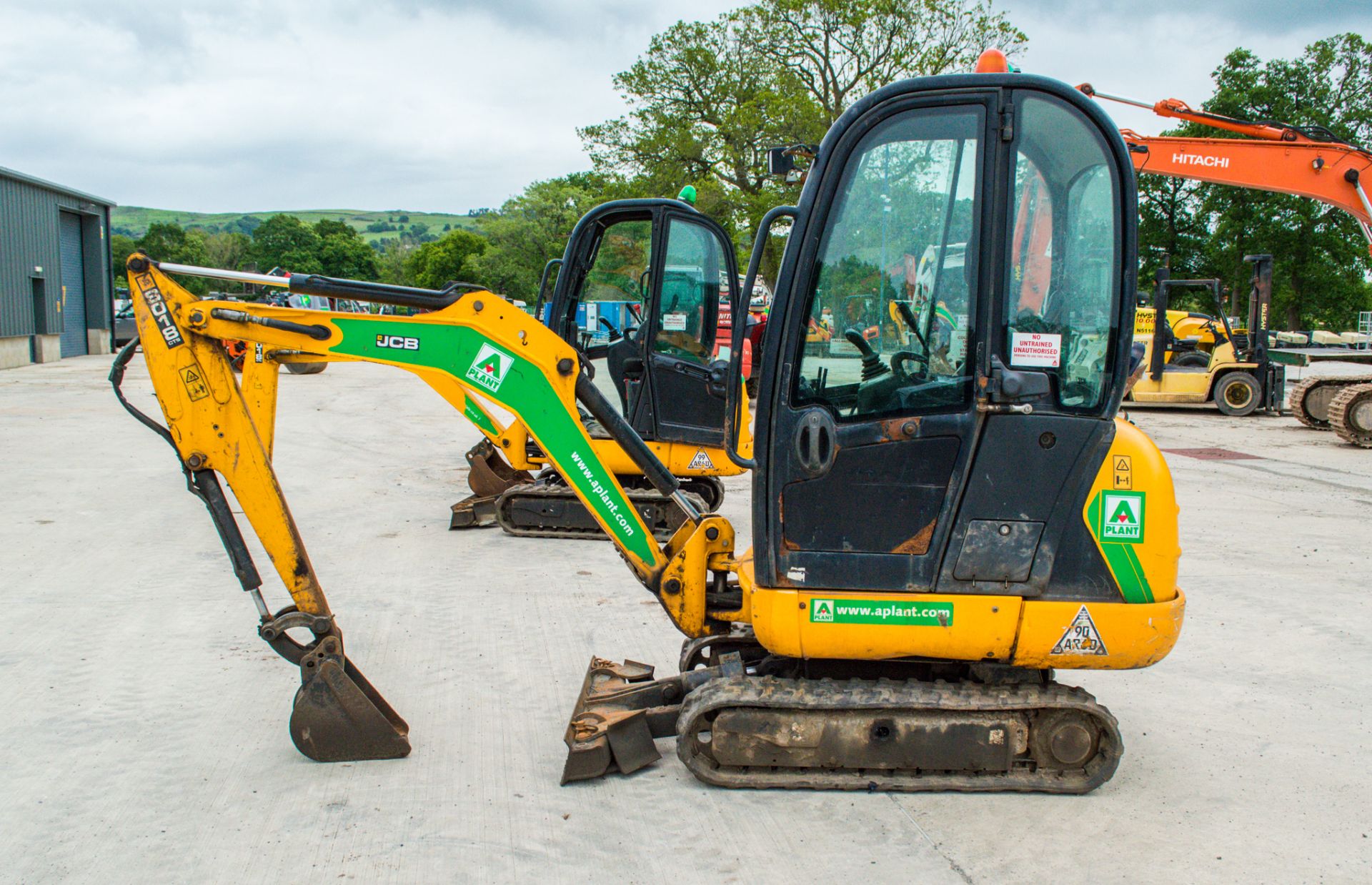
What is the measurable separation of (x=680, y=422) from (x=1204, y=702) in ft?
15.2

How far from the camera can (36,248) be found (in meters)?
28.1

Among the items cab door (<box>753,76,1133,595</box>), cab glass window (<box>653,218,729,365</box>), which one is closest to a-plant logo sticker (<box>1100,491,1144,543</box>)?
cab door (<box>753,76,1133,595</box>)

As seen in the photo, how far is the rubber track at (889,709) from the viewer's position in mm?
3941

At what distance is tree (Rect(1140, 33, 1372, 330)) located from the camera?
125ft

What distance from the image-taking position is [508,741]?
179 inches

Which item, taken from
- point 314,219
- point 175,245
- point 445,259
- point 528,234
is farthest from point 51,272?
point 314,219

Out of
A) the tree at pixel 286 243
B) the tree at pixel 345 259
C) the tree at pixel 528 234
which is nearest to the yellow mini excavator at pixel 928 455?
the tree at pixel 528 234

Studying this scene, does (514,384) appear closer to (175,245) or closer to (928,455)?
(928,455)

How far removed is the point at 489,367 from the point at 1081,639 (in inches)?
99.2

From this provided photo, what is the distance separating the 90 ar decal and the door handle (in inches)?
62.1

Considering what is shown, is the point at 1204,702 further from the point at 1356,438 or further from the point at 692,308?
the point at 1356,438

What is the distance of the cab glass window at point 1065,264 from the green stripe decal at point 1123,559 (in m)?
0.39

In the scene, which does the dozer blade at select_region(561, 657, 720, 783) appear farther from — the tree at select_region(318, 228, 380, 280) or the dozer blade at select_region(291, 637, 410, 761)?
the tree at select_region(318, 228, 380, 280)

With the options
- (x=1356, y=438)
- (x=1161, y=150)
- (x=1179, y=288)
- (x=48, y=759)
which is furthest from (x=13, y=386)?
(x=1179, y=288)
